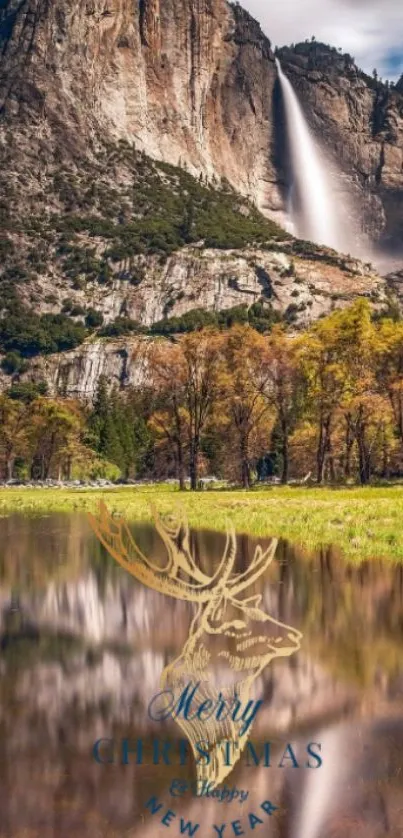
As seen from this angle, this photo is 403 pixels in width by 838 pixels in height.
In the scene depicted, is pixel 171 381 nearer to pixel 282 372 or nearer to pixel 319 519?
pixel 282 372

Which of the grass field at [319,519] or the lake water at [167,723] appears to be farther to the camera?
the grass field at [319,519]

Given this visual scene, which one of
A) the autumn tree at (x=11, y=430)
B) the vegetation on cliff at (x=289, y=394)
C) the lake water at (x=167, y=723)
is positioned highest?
the autumn tree at (x=11, y=430)

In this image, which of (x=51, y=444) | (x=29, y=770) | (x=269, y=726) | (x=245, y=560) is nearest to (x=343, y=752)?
(x=269, y=726)

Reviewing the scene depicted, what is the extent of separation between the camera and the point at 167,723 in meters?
9.68

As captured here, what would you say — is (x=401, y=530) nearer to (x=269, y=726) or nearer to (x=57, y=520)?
(x=269, y=726)

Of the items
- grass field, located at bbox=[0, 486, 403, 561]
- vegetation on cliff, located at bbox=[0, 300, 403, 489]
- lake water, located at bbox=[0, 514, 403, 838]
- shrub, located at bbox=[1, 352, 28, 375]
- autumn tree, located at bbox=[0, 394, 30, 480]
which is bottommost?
lake water, located at bbox=[0, 514, 403, 838]

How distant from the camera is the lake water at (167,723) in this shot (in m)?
7.70

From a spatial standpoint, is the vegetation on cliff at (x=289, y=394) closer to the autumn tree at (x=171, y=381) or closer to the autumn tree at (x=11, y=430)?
the autumn tree at (x=171, y=381)

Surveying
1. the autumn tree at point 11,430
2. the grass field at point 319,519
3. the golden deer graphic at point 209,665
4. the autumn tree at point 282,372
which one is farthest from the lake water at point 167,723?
the autumn tree at point 11,430

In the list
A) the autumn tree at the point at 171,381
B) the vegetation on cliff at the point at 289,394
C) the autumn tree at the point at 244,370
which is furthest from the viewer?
the autumn tree at the point at 171,381

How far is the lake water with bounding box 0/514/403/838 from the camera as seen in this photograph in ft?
25.2

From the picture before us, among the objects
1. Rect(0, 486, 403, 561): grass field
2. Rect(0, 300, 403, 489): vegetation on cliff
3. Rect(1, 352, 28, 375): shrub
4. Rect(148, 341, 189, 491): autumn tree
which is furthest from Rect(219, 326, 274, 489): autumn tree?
Rect(1, 352, 28, 375): shrub

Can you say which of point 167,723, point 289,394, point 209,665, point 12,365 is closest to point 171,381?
point 289,394

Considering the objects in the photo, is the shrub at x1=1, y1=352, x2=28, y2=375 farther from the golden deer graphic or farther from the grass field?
the golden deer graphic
